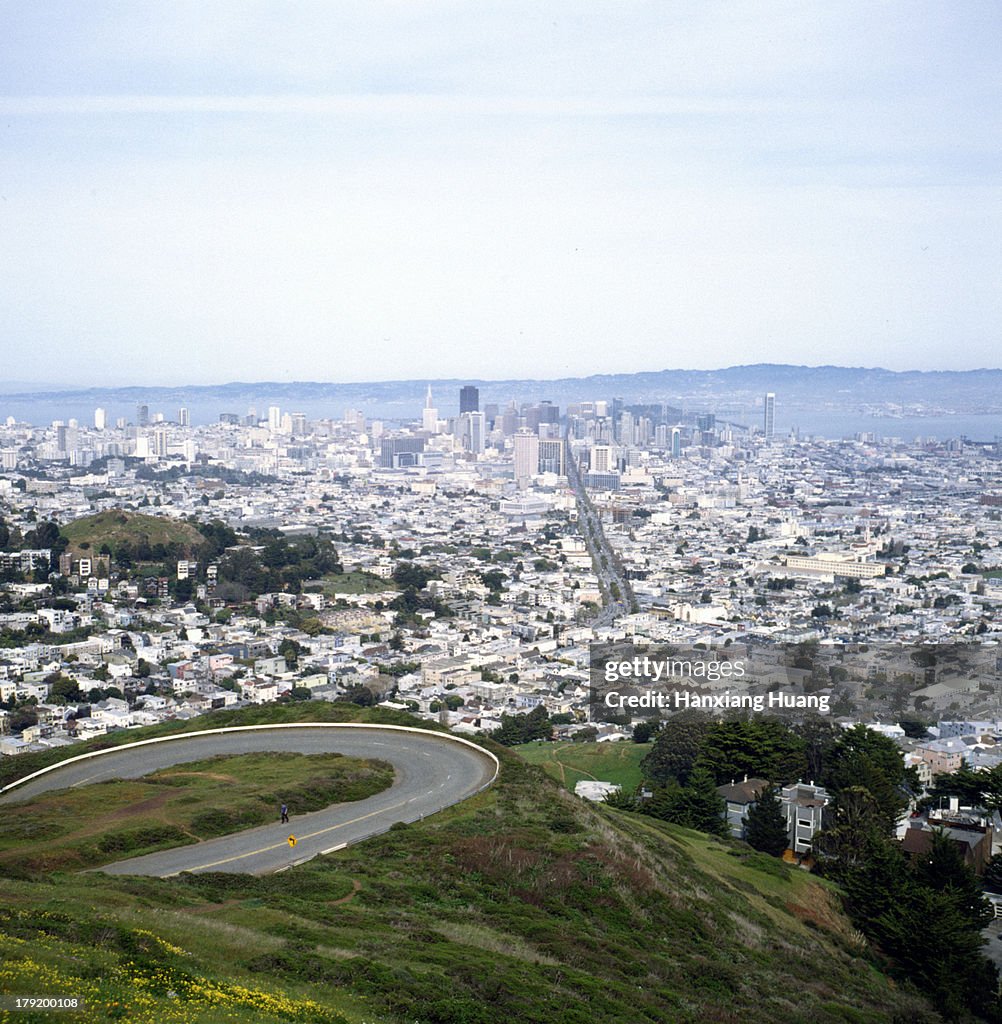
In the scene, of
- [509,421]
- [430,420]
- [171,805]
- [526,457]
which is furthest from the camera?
[430,420]

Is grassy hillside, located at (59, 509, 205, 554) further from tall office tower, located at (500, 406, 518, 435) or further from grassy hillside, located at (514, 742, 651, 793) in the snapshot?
tall office tower, located at (500, 406, 518, 435)

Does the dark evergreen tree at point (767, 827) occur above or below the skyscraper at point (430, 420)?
below

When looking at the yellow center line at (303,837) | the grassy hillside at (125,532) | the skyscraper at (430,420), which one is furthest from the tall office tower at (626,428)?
the yellow center line at (303,837)

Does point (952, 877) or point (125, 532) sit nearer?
point (952, 877)

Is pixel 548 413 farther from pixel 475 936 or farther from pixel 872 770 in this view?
pixel 475 936

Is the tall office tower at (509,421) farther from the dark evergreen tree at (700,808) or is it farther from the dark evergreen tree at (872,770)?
the dark evergreen tree at (700,808)

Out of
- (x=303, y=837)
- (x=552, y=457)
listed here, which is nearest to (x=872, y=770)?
(x=303, y=837)

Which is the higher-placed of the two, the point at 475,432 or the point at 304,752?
the point at 475,432

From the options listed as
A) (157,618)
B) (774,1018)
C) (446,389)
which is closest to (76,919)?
(774,1018)
